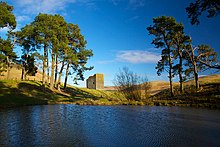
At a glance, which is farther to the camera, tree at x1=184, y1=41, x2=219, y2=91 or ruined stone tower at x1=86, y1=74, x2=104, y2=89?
ruined stone tower at x1=86, y1=74, x2=104, y2=89

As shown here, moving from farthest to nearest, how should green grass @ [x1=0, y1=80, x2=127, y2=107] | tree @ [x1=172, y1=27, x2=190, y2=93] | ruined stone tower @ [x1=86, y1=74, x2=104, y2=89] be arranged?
ruined stone tower @ [x1=86, y1=74, x2=104, y2=89] → tree @ [x1=172, y1=27, x2=190, y2=93] → green grass @ [x1=0, y1=80, x2=127, y2=107]

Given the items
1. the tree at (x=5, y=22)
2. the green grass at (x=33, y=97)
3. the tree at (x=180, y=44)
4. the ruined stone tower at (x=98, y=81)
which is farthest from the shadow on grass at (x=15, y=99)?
the ruined stone tower at (x=98, y=81)

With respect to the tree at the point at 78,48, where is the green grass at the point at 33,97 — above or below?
below

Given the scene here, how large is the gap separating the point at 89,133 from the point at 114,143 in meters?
1.41

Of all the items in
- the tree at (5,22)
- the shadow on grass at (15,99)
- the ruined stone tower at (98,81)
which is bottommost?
the shadow on grass at (15,99)

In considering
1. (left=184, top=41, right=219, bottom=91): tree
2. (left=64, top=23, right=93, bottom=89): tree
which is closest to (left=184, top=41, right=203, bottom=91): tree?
(left=184, top=41, right=219, bottom=91): tree

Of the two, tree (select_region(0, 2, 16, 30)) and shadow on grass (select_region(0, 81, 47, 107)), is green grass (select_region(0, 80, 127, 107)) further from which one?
tree (select_region(0, 2, 16, 30))

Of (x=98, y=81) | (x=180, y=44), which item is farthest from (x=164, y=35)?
(x=98, y=81)

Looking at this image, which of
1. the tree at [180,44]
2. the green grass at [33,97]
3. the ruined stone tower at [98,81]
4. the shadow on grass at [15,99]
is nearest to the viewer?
the shadow on grass at [15,99]

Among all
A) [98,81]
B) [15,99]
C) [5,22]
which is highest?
[5,22]

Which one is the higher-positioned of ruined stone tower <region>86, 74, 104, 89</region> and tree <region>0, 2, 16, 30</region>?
tree <region>0, 2, 16, 30</region>

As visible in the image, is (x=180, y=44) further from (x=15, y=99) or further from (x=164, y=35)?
(x=15, y=99)

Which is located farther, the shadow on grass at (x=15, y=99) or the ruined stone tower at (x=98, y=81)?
the ruined stone tower at (x=98, y=81)

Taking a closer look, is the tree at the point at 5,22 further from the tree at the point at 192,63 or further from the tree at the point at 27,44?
the tree at the point at 192,63
